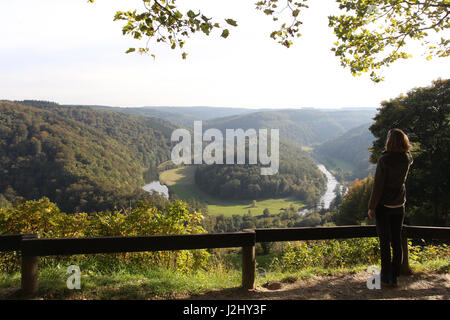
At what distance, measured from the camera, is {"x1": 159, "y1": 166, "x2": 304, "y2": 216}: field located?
108 meters

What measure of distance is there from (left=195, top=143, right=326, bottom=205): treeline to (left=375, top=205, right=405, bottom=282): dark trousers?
115123mm

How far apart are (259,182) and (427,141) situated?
10866 centimetres

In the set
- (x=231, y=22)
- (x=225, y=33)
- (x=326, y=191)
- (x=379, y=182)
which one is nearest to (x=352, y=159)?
(x=326, y=191)

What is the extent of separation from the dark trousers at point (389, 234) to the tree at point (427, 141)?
1478cm

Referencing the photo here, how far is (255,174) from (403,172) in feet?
405

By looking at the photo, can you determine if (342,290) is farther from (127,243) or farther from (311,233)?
(127,243)

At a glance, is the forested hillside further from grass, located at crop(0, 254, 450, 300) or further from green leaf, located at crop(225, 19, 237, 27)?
green leaf, located at crop(225, 19, 237, 27)

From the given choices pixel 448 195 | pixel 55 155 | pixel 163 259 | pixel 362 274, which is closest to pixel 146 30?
pixel 163 259

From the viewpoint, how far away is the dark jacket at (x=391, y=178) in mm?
3539

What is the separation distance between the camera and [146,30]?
446 centimetres

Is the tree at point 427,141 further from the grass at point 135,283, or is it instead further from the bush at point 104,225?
the bush at point 104,225

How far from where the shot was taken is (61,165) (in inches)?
3612
